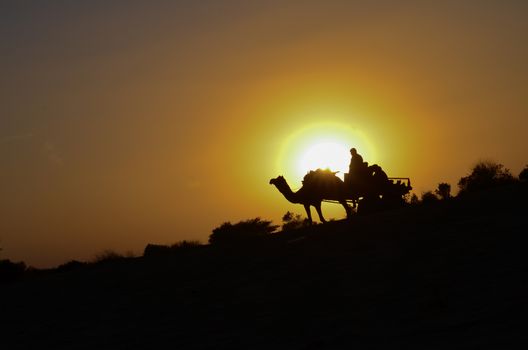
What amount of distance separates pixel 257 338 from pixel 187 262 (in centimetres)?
742

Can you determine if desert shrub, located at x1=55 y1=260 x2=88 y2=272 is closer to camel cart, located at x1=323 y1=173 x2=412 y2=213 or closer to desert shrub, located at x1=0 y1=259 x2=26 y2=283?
desert shrub, located at x1=0 y1=259 x2=26 y2=283

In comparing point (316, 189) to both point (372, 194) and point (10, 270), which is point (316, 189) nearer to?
point (372, 194)

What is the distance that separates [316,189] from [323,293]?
999cm

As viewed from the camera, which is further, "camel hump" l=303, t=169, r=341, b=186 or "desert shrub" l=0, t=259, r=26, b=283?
"desert shrub" l=0, t=259, r=26, b=283

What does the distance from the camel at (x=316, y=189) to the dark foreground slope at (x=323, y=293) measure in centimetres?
303

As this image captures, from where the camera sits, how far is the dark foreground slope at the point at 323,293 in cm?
1091

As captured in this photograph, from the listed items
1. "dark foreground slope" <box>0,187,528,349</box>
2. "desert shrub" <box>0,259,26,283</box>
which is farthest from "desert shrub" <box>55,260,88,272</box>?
"dark foreground slope" <box>0,187,528,349</box>

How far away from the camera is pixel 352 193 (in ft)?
78.3

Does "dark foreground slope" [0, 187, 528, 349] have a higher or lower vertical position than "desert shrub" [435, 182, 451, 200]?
lower

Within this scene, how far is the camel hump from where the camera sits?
23312 millimetres

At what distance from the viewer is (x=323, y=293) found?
43.9 ft

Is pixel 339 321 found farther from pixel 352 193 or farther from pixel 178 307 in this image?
pixel 352 193

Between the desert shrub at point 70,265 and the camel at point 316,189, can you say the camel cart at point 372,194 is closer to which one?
the camel at point 316,189

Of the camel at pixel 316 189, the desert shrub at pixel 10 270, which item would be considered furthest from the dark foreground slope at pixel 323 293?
the desert shrub at pixel 10 270
